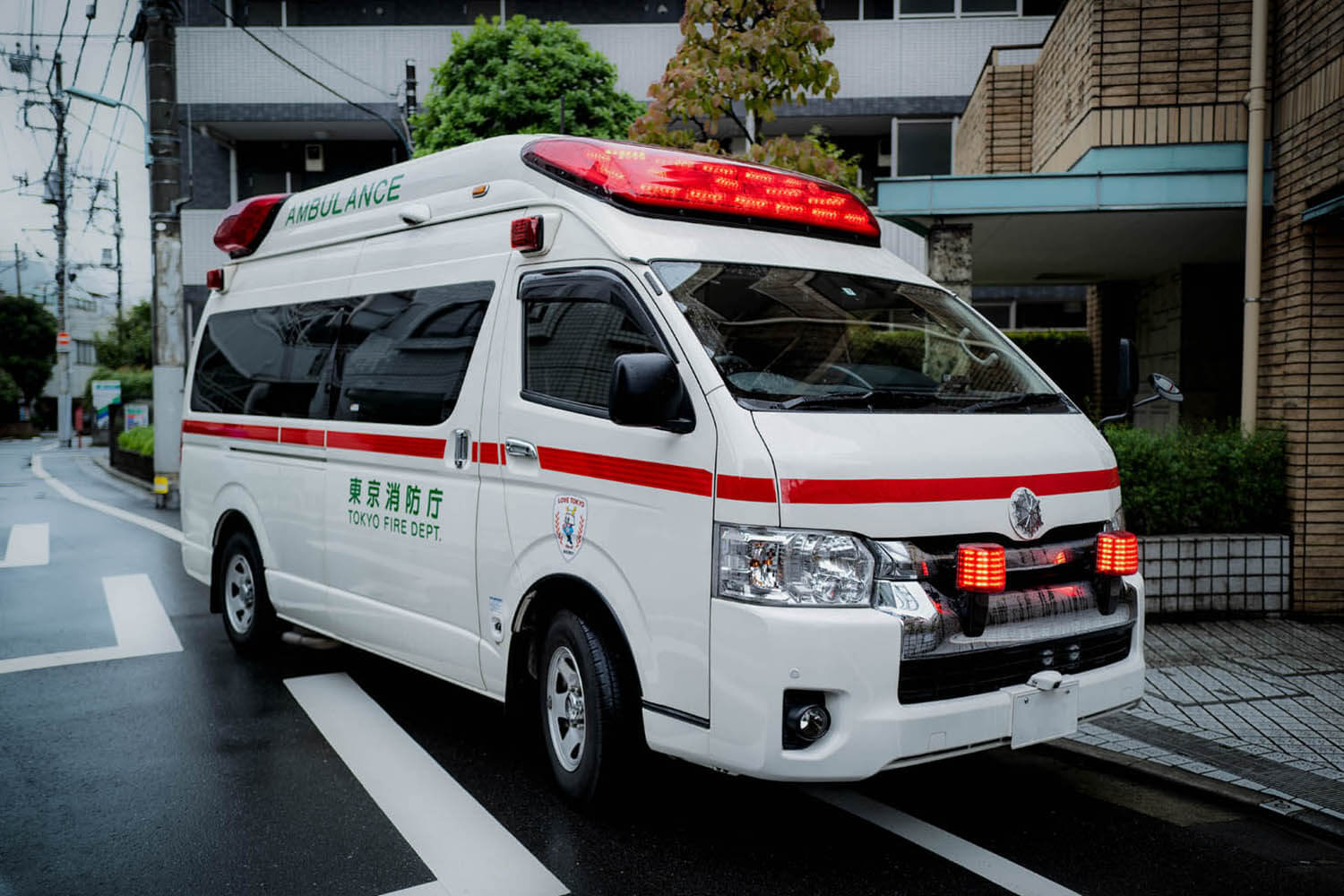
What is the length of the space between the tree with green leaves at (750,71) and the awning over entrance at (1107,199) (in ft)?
2.81

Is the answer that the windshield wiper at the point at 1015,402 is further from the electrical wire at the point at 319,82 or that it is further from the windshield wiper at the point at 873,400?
the electrical wire at the point at 319,82

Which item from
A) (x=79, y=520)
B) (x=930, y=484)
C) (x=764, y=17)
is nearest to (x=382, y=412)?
(x=930, y=484)

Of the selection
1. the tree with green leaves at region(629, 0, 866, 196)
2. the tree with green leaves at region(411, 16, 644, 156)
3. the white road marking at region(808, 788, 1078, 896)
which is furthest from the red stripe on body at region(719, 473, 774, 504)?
the tree with green leaves at region(411, 16, 644, 156)

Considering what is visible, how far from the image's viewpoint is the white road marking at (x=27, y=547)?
424 inches

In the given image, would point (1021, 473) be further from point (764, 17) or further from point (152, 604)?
point (152, 604)

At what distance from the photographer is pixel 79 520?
1450cm

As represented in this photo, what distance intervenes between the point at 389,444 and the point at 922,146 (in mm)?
15729

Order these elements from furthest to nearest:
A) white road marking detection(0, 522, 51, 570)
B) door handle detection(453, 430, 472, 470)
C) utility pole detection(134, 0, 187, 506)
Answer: utility pole detection(134, 0, 187, 506)
white road marking detection(0, 522, 51, 570)
door handle detection(453, 430, 472, 470)

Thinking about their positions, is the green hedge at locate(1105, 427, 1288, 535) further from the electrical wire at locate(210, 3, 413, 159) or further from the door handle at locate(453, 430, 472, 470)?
the electrical wire at locate(210, 3, 413, 159)

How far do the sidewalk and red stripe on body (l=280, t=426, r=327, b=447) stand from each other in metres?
4.02

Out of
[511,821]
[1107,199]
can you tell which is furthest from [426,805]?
[1107,199]

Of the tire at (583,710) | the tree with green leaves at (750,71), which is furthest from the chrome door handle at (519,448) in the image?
the tree with green leaves at (750,71)

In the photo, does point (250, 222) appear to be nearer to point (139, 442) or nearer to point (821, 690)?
point (821, 690)

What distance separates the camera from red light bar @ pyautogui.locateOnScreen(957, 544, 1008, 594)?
3.61 meters
